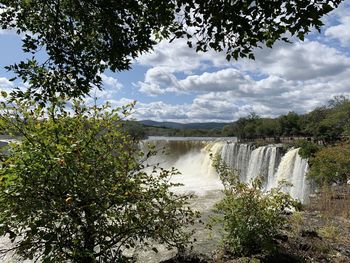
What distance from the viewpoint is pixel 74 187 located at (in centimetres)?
302

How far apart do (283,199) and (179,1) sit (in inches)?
174

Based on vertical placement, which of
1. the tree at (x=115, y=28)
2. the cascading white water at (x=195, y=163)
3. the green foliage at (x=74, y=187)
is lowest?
the cascading white water at (x=195, y=163)

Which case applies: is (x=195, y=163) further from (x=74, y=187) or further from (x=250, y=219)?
(x=74, y=187)

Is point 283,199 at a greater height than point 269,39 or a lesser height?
lesser

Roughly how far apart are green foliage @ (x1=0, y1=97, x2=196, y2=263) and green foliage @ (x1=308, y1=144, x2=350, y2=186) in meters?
13.2

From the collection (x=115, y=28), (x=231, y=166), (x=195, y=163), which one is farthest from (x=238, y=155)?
(x=115, y=28)

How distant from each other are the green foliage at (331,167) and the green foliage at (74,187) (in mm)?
13157

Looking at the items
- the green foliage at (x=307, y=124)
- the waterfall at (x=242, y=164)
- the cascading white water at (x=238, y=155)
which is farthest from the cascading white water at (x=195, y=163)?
the green foliage at (x=307, y=124)

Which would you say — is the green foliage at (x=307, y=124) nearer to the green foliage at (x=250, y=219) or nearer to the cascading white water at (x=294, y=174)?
the cascading white water at (x=294, y=174)

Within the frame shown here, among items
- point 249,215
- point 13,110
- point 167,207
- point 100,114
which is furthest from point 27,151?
point 249,215

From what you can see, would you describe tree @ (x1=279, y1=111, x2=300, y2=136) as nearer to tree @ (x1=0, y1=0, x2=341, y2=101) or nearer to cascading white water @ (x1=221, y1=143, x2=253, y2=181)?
cascading white water @ (x1=221, y1=143, x2=253, y2=181)

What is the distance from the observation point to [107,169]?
3.41 m

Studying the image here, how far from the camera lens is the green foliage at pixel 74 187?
2.82 metres

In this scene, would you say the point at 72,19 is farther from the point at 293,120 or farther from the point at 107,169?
the point at 293,120
